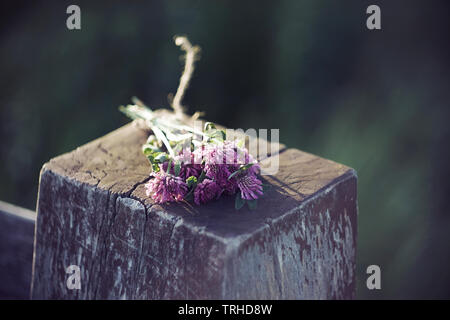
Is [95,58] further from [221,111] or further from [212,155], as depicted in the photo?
[212,155]

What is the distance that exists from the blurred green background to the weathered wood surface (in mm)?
1494

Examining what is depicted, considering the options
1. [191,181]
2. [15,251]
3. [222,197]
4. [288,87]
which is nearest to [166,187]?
[191,181]

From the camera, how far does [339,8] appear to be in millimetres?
3266

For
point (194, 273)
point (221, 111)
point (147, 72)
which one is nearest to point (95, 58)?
point (147, 72)

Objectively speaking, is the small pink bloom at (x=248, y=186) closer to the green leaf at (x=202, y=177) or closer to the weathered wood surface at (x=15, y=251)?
the green leaf at (x=202, y=177)

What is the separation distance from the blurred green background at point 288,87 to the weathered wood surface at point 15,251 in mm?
1494

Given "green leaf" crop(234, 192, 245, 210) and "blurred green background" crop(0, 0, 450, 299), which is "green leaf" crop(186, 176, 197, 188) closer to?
"green leaf" crop(234, 192, 245, 210)

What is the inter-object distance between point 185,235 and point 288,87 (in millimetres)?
2036

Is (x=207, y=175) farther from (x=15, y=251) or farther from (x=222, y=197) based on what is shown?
(x=15, y=251)

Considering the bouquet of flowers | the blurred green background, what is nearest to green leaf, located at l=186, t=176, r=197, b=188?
the bouquet of flowers

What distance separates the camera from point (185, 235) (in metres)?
1.62

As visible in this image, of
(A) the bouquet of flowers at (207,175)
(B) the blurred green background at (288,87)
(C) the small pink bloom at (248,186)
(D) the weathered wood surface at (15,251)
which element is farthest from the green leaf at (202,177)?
(B) the blurred green background at (288,87)

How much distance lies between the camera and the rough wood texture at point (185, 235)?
160cm
